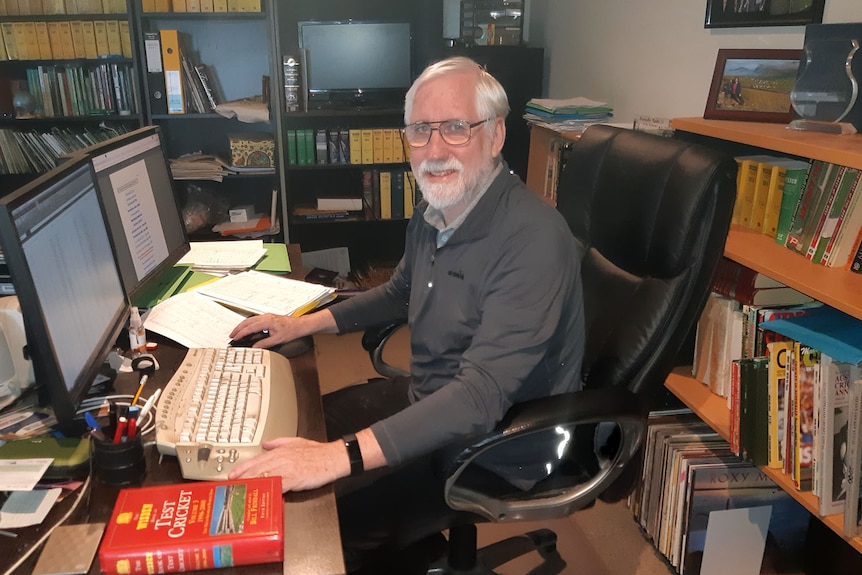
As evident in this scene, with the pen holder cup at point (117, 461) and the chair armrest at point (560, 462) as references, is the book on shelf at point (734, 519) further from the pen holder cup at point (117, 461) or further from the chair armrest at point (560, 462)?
the pen holder cup at point (117, 461)

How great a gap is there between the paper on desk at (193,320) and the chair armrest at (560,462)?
574 millimetres

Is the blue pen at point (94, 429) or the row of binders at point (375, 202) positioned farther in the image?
the row of binders at point (375, 202)

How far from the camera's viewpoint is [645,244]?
136 cm

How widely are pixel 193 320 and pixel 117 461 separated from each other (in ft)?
2.00

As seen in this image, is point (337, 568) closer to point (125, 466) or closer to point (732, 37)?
point (125, 466)

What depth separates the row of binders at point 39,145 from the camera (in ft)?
10.8

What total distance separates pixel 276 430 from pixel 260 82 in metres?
2.88

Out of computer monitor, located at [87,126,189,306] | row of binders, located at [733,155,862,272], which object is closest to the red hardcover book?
computer monitor, located at [87,126,189,306]

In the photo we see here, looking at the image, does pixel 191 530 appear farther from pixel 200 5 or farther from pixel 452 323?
pixel 200 5

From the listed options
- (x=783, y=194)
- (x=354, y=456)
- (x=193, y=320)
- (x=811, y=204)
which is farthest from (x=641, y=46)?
(x=354, y=456)

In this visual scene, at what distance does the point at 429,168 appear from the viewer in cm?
148

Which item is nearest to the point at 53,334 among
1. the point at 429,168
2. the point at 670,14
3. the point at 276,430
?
the point at 276,430

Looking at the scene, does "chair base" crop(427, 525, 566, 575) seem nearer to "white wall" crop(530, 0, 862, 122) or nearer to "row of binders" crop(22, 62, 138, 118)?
"white wall" crop(530, 0, 862, 122)

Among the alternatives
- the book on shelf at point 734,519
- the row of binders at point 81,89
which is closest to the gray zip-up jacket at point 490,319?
the book on shelf at point 734,519
